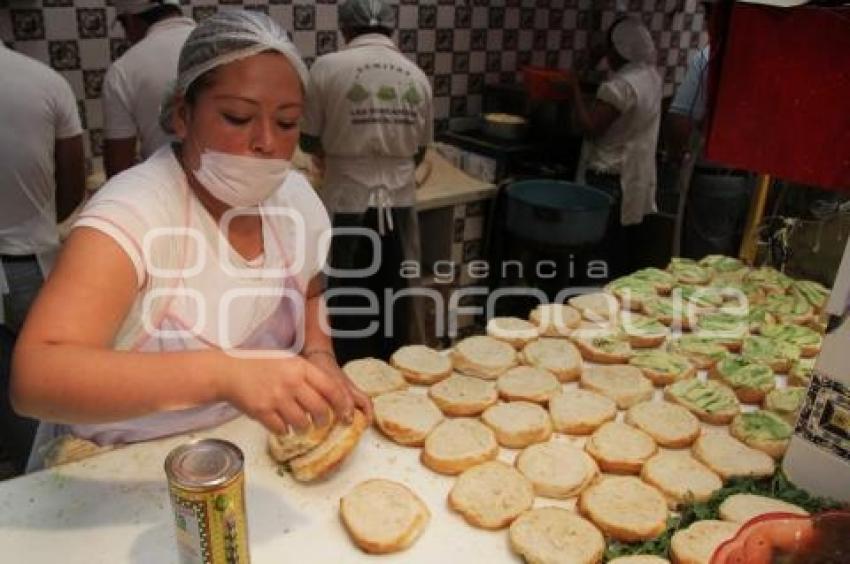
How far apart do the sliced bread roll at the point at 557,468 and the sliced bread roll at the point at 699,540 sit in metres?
0.25

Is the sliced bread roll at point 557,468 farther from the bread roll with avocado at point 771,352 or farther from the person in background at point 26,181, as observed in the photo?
the person in background at point 26,181

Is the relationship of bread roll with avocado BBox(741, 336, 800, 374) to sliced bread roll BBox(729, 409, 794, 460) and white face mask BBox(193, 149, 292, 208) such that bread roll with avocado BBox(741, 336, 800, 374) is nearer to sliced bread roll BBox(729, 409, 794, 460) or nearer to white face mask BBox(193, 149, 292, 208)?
sliced bread roll BBox(729, 409, 794, 460)

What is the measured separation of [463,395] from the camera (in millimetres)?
1928

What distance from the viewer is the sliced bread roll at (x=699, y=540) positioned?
1.38 metres

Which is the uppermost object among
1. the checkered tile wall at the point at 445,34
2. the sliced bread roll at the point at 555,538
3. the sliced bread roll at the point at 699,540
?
the checkered tile wall at the point at 445,34

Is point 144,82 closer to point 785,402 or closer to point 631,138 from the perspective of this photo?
point 785,402

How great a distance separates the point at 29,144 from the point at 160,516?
2032mm

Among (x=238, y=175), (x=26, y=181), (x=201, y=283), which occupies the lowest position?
(x=26, y=181)

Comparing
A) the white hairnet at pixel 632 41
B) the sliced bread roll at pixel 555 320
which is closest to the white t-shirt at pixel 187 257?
the sliced bread roll at pixel 555 320

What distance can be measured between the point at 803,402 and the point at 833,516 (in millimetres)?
482

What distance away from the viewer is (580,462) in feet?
5.52

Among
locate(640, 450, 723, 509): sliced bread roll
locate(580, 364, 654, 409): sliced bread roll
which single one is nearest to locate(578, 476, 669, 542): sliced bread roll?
locate(640, 450, 723, 509): sliced bread roll

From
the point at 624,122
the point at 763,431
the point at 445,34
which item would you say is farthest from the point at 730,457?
the point at 445,34

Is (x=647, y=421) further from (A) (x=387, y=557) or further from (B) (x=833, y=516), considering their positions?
(A) (x=387, y=557)
